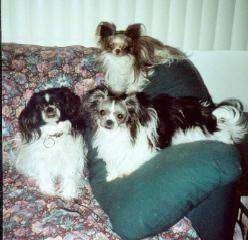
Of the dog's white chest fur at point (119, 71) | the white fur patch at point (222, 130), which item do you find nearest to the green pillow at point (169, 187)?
the white fur patch at point (222, 130)

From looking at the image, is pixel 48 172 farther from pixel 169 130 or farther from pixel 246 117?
pixel 246 117

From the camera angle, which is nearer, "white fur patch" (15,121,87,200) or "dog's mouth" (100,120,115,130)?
"dog's mouth" (100,120,115,130)

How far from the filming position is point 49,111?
2.26 m

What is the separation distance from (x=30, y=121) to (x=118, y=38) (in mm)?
839

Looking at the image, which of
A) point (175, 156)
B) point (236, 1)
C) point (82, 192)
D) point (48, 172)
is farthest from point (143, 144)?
point (236, 1)

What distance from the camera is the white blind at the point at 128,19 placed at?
126 inches

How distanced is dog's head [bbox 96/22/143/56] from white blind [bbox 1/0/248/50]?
1.91ft

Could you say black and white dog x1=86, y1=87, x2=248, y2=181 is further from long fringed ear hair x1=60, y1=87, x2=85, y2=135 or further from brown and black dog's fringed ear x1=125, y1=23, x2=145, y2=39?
brown and black dog's fringed ear x1=125, y1=23, x2=145, y2=39

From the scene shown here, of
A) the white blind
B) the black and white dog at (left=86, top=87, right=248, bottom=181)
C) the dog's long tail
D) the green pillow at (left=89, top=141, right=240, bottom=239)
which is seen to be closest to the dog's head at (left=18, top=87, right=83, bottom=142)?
the black and white dog at (left=86, top=87, right=248, bottom=181)

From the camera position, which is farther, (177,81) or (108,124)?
(177,81)

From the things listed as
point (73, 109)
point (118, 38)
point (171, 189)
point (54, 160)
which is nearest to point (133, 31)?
point (118, 38)

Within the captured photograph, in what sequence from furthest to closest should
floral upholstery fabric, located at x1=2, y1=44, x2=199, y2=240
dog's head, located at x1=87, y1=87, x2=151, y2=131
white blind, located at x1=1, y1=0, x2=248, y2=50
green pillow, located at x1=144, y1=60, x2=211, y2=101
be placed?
white blind, located at x1=1, y1=0, x2=248, y2=50
green pillow, located at x1=144, y1=60, x2=211, y2=101
dog's head, located at x1=87, y1=87, x2=151, y2=131
floral upholstery fabric, located at x1=2, y1=44, x2=199, y2=240

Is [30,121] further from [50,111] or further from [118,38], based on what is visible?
[118,38]

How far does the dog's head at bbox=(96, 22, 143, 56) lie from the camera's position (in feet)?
8.76
